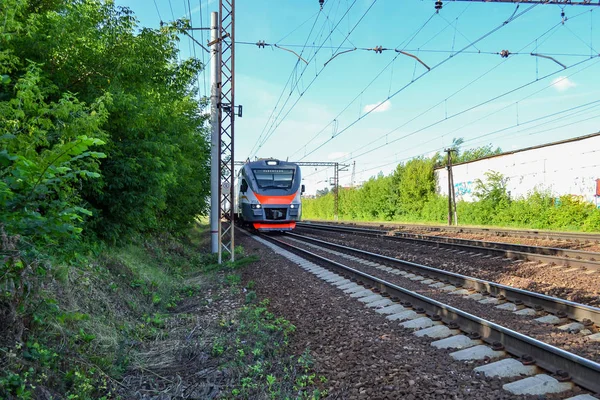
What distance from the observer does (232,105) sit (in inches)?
475

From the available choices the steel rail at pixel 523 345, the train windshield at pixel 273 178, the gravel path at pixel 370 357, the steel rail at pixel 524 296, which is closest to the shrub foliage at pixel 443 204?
the train windshield at pixel 273 178

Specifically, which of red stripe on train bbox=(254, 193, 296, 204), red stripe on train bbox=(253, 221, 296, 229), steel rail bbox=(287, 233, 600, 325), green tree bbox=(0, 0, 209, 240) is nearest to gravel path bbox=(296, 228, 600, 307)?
steel rail bbox=(287, 233, 600, 325)

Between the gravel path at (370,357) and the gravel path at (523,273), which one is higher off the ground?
the gravel path at (523,273)

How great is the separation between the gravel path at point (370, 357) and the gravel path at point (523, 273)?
340 cm

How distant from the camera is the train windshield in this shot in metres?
20.7

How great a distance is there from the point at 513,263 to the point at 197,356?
8578mm

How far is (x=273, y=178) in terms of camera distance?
68.4 feet

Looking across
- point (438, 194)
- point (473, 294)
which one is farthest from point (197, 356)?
point (438, 194)

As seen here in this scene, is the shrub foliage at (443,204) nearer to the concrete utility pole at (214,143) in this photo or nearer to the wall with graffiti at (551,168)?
the wall with graffiti at (551,168)

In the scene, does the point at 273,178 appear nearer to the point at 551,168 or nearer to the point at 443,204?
the point at 551,168

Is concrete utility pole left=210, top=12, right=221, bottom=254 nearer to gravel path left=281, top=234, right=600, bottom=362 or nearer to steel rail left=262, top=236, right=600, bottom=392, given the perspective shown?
gravel path left=281, top=234, right=600, bottom=362

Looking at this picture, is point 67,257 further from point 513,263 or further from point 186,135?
point 513,263

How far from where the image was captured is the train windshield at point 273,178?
20.7 m

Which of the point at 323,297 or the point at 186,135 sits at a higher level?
the point at 186,135
